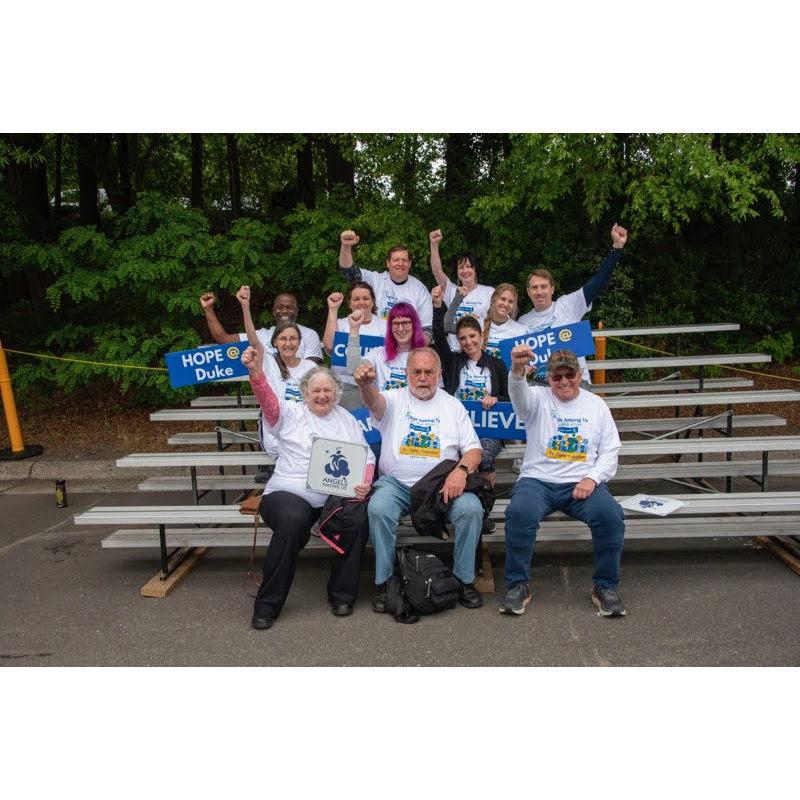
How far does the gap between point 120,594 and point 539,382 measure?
326 cm

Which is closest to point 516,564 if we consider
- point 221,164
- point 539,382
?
point 539,382

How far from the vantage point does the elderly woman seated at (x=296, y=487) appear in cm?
445

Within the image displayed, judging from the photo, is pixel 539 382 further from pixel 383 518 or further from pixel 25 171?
pixel 25 171

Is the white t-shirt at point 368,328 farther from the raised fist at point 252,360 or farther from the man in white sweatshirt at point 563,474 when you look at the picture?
the man in white sweatshirt at point 563,474

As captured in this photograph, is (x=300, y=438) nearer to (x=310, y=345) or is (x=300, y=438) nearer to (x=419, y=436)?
(x=419, y=436)

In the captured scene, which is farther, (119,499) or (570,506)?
(119,499)

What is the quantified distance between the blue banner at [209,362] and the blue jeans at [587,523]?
7.94 ft

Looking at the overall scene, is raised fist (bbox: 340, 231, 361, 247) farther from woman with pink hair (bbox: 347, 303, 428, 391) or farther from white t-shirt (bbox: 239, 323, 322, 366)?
woman with pink hair (bbox: 347, 303, 428, 391)

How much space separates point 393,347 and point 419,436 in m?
0.94

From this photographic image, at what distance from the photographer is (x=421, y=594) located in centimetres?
445

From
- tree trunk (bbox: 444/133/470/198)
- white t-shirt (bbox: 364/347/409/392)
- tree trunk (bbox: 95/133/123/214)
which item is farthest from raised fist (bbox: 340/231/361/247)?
tree trunk (bbox: 95/133/123/214)

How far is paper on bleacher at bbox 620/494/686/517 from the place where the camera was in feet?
15.1

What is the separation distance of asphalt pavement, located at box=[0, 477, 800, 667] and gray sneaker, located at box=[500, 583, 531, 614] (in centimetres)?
5

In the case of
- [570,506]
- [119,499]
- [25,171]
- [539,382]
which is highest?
[25,171]
